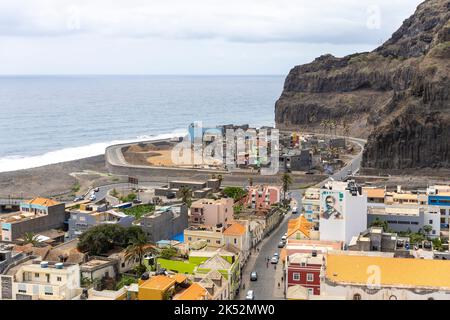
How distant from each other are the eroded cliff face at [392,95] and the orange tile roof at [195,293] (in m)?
56.9

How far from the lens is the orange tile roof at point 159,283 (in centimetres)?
2748

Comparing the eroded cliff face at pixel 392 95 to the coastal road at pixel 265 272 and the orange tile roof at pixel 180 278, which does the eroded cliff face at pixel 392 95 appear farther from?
the orange tile roof at pixel 180 278

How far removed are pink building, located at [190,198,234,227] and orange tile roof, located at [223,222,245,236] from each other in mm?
5184

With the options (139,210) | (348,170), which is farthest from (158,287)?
(348,170)

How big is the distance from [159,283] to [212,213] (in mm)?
19222

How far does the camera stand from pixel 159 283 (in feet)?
91.7

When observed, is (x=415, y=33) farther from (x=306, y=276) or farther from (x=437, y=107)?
(x=306, y=276)

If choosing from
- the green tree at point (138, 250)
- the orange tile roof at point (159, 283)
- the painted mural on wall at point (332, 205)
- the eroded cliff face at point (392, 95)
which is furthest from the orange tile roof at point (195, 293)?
the eroded cliff face at point (392, 95)

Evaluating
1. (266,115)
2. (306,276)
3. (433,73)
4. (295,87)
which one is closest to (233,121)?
(266,115)

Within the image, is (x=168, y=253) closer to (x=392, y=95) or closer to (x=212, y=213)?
(x=212, y=213)

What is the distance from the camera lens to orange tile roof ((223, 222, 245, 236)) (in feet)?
132

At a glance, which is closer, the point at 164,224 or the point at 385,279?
the point at 385,279

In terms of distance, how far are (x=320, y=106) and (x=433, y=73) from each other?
48.2 meters

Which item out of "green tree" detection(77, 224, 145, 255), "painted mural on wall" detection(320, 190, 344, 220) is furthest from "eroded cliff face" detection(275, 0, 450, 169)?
"green tree" detection(77, 224, 145, 255)
